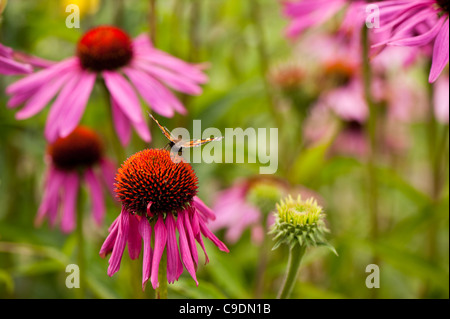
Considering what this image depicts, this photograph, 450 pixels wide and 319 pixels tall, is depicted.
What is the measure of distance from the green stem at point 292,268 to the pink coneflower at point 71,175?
0.36 meters

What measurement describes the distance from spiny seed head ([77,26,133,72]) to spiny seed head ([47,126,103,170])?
12cm

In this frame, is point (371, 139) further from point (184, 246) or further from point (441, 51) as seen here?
point (184, 246)

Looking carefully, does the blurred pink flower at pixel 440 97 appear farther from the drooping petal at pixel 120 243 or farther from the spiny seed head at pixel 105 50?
the drooping petal at pixel 120 243

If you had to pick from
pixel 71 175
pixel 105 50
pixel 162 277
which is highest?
pixel 105 50

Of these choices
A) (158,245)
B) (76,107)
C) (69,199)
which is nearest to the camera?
(158,245)

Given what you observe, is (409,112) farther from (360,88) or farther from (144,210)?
(144,210)

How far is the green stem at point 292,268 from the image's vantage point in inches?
16.1

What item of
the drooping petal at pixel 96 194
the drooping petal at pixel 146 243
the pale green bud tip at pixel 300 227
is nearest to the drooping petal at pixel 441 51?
the pale green bud tip at pixel 300 227

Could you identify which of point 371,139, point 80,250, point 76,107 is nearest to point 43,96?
point 76,107

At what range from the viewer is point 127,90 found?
574mm

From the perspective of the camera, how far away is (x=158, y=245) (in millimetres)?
356

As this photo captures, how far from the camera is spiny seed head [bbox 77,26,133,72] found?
0.62 metres

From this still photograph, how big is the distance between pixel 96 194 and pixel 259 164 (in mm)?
229

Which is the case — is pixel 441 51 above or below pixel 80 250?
above
